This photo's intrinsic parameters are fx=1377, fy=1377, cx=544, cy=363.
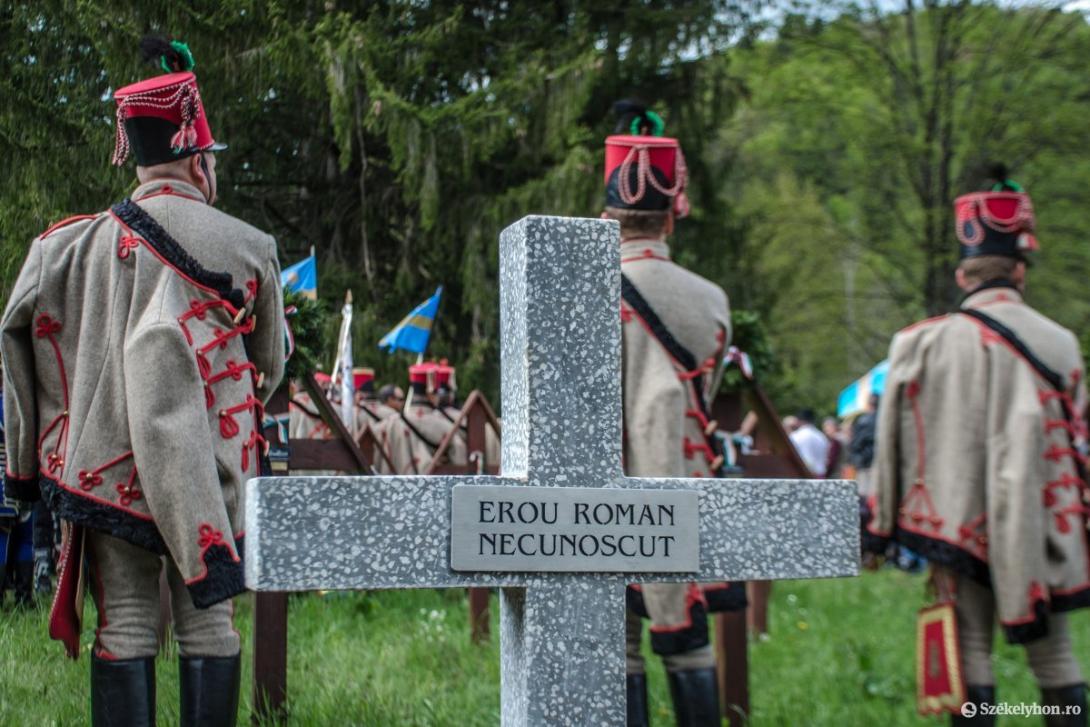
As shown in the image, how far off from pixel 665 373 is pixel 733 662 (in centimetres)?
200

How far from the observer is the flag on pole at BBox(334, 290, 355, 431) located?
5.28 m

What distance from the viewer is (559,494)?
3.06 m

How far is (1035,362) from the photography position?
5.47 m

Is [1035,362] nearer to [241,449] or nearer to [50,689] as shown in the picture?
[241,449]

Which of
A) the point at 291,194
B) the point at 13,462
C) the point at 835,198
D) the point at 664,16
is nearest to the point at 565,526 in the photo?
the point at 13,462

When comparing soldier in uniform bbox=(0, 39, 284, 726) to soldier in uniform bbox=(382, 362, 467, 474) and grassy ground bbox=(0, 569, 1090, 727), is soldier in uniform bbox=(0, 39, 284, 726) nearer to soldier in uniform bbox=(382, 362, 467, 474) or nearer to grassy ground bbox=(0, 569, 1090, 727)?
grassy ground bbox=(0, 569, 1090, 727)

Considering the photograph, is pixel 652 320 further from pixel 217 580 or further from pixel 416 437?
pixel 416 437

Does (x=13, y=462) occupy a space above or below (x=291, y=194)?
below

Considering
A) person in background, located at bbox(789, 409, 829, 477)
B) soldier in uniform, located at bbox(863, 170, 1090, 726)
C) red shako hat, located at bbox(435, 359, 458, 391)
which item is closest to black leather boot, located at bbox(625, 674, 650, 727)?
soldier in uniform, located at bbox(863, 170, 1090, 726)

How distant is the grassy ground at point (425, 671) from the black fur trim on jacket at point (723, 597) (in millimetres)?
926

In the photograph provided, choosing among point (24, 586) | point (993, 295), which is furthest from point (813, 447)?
point (24, 586)

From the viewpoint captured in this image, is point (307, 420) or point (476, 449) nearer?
point (307, 420)

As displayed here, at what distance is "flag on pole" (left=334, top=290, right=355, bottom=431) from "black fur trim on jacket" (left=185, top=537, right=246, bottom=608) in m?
1.67

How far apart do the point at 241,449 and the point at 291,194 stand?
1567 mm
